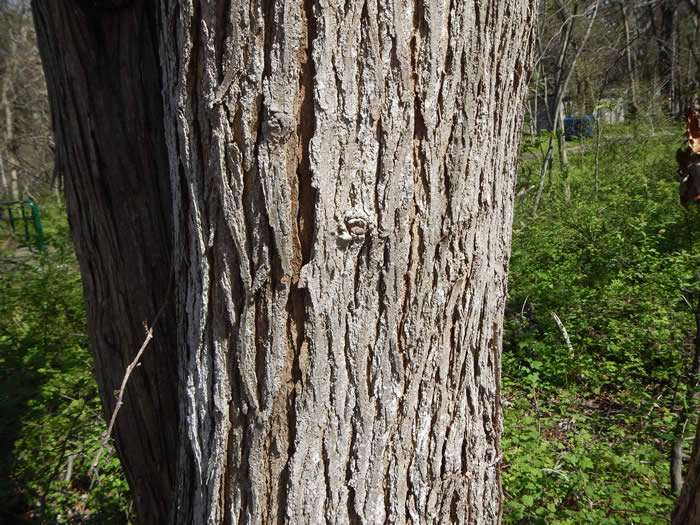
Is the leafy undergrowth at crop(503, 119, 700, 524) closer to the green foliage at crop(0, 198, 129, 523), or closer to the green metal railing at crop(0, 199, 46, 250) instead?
the green foliage at crop(0, 198, 129, 523)

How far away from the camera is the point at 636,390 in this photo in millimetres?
3660

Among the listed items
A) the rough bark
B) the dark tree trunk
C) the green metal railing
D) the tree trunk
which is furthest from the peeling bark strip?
the green metal railing

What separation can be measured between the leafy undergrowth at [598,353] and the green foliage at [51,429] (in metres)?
2.59

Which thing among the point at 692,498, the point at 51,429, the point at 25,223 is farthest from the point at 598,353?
the point at 25,223

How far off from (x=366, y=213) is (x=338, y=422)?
481 mm

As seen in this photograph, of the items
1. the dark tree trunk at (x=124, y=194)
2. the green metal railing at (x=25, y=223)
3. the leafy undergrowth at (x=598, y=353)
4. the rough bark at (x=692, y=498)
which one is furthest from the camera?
the green metal railing at (x=25, y=223)

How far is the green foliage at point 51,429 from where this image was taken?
319 cm

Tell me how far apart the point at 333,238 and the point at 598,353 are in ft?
14.4

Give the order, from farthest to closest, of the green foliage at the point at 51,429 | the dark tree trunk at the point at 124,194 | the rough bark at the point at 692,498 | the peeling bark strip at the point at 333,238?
1. the green foliage at the point at 51,429
2. the dark tree trunk at the point at 124,194
3. the rough bark at the point at 692,498
4. the peeling bark strip at the point at 333,238

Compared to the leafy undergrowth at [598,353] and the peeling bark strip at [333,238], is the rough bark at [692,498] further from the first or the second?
the leafy undergrowth at [598,353]

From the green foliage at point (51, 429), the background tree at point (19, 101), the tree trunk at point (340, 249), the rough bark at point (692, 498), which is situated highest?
the background tree at point (19, 101)

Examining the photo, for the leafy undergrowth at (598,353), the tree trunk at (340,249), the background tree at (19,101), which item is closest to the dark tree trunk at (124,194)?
the tree trunk at (340,249)

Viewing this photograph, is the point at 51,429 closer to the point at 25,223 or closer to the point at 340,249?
the point at 340,249

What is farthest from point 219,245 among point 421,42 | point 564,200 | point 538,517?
point 564,200
